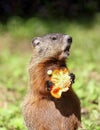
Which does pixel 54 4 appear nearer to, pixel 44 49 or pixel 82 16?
pixel 82 16

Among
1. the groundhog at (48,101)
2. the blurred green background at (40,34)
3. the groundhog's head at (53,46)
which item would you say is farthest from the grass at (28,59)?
the groundhog's head at (53,46)

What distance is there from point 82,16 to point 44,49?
517cm

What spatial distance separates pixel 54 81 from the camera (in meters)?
Answer: 4.69

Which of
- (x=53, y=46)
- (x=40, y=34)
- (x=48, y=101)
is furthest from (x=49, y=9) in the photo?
(x=48, y=101)

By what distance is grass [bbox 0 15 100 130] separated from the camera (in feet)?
19.5

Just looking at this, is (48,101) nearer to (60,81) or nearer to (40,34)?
(60,81)

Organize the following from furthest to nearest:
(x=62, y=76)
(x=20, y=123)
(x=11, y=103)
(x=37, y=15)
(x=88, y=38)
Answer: (x=37, y=15), (x=88, y=38), (x=11, y=103), (x=20, y=123), (x=62, y=76)

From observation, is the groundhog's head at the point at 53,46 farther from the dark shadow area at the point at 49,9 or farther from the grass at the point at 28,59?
the dark shadow area at the point at 49,9

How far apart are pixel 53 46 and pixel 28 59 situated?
3.62 metres

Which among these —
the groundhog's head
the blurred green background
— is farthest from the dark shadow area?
the groundhog's head

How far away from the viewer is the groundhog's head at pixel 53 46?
459 centimetres

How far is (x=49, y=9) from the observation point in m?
9.98

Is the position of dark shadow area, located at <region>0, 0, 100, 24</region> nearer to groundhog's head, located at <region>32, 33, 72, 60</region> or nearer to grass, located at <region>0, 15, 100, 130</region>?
grass, located at <region>0, 15, 100, 130</region>

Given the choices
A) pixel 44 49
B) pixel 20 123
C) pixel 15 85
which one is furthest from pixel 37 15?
pixel 44 49
